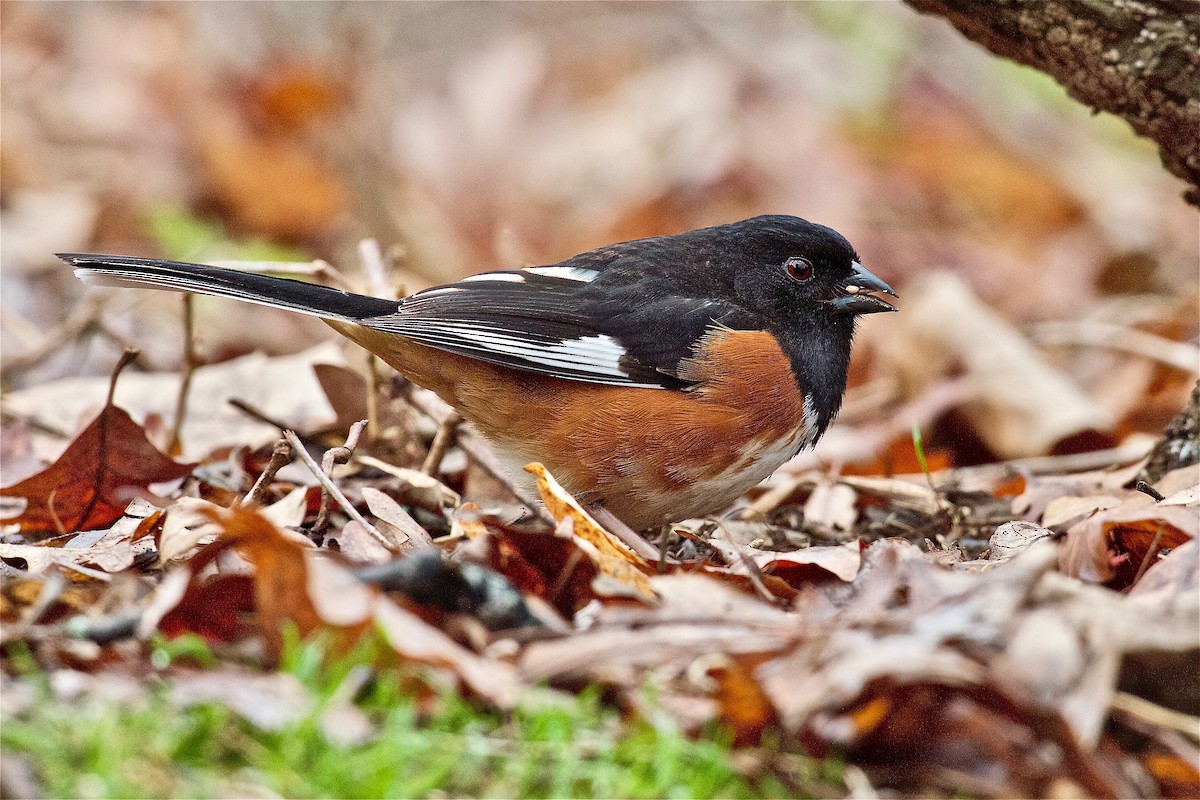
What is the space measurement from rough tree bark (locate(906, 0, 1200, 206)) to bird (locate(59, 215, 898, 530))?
91cm

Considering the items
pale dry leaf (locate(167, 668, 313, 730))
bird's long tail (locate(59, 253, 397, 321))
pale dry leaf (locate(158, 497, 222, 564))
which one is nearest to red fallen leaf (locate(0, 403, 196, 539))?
bird's long tail (locate(59, 253, 397, 321))

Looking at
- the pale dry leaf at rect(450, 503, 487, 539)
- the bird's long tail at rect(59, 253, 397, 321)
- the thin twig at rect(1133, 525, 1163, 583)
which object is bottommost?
the thin twig at rect(1133, 525, 1163, 583)

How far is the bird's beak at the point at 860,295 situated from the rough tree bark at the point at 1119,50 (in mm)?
678

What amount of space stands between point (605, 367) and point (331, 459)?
0.74m

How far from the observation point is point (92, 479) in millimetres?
3047

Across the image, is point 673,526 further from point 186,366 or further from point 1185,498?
point 186,366

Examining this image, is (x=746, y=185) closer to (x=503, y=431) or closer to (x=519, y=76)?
(x=519, y=76)

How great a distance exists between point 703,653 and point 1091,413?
9.50ft

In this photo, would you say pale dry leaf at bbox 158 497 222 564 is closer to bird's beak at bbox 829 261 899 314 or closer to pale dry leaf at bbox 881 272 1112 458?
bird's beak at bbox 829 261 899 314

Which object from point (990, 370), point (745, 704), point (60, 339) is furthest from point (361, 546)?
point (990, 370)

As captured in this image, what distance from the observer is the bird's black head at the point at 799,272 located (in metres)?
3.39

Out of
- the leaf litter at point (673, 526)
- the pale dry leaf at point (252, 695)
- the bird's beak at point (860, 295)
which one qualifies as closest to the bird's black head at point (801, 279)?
the bird's beak at point (860, 295)

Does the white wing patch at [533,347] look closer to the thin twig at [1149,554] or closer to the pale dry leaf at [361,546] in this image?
the pale dry leaf at [361,546]

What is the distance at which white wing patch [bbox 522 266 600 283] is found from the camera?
10.8 ft
